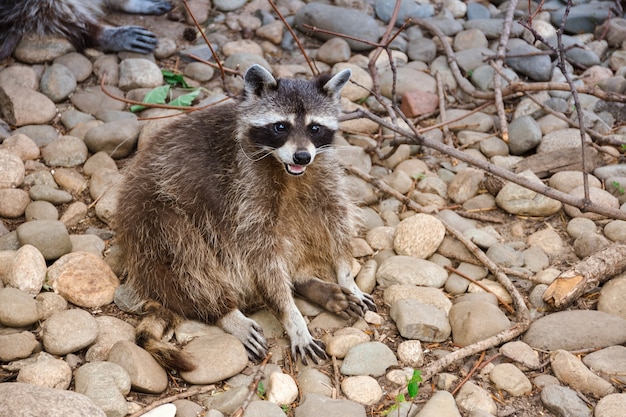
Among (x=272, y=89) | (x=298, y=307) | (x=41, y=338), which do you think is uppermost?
(x=272, y=89)

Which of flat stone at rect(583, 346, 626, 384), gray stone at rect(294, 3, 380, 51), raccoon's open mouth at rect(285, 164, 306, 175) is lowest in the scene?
flat stone at rect(583, 346, 626, 384)

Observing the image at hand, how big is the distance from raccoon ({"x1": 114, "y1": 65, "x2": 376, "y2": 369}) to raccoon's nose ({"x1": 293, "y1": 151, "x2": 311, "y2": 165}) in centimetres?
10

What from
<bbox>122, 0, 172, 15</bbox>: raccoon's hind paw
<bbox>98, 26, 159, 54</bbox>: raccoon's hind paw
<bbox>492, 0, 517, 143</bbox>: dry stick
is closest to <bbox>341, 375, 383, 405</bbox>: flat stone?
<bbox>492, 0, 517, 143</bbox>: dry stick

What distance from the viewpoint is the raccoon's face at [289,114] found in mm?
3104

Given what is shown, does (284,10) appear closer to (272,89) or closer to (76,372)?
(272,89)

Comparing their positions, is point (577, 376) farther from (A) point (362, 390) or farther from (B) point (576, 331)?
(A) point (362, 390)

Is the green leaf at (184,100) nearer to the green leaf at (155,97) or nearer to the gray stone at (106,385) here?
the green leaf at (155,97)

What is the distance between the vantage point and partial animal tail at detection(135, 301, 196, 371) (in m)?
2.88

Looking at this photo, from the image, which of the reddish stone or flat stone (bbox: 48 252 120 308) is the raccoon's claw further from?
the reddish stone

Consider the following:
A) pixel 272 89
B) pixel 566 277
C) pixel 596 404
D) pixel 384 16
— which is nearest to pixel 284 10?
pixel 384 16

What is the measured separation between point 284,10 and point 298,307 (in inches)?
108

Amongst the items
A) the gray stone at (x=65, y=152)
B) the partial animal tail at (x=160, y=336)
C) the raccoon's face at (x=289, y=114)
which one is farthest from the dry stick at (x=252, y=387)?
the gray stone at (x=65, y=152)

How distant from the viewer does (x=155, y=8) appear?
5297mm

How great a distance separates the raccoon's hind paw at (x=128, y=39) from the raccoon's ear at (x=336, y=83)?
2.03m
